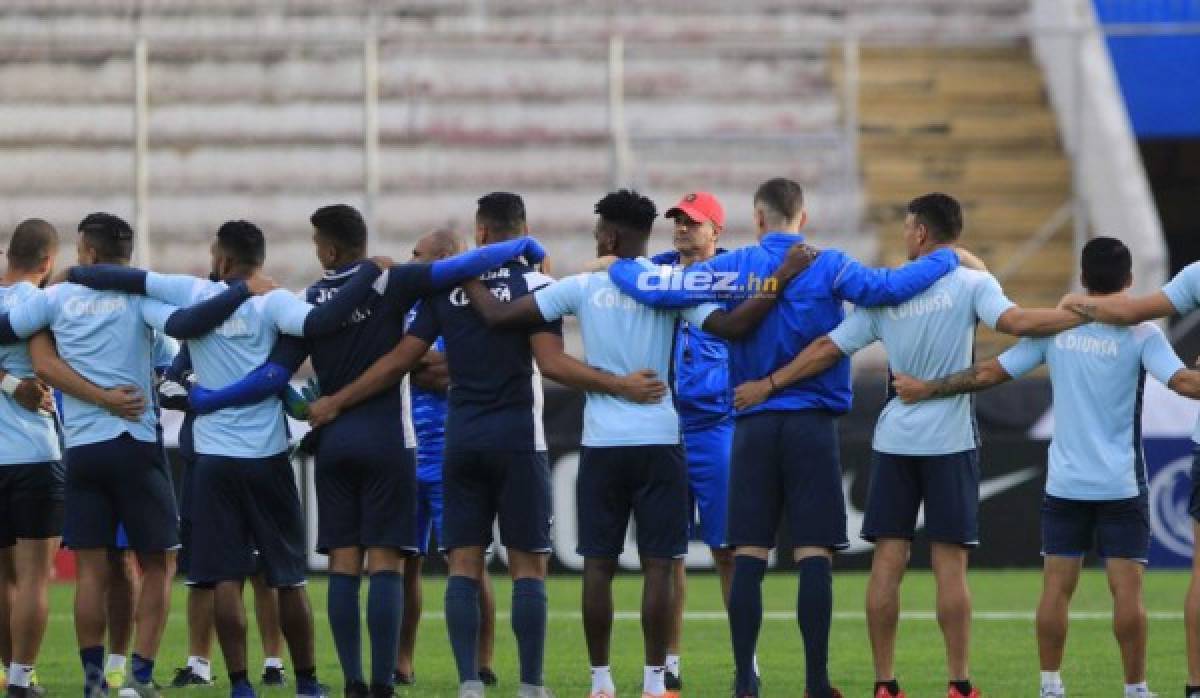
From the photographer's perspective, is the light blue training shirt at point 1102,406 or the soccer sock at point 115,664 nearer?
the light blue training shirt at point 1102,406

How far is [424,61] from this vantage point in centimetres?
2459

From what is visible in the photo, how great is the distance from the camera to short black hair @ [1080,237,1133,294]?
34.7ft

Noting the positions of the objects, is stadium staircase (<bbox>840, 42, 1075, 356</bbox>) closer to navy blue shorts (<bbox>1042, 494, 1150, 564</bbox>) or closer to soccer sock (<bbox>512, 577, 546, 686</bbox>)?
navy blue shorts (<bbox>1042, 494, 1150, 564</bbox>)

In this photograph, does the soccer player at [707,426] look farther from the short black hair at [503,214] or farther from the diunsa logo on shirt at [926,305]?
the diunsa logo on shirt at [926,305]

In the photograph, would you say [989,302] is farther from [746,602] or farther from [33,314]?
[33,314]

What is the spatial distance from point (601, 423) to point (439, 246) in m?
1.69

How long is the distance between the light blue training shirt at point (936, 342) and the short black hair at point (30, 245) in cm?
388

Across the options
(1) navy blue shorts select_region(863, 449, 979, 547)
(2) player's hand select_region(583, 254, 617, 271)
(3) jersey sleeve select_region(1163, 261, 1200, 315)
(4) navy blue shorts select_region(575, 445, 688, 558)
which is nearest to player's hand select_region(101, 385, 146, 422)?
(4) navy blue shorts select_region(575, 445, 688, 558)

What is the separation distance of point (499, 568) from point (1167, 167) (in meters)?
11.8

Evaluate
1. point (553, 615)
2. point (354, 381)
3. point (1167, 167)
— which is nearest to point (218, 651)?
point (553, 615)

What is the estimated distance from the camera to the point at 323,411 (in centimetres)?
1083

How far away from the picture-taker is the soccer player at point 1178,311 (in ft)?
34.3

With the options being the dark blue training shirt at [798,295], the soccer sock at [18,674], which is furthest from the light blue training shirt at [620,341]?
the soccer sock at [18,674]

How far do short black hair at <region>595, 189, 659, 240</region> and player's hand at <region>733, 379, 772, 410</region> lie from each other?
86 cm
